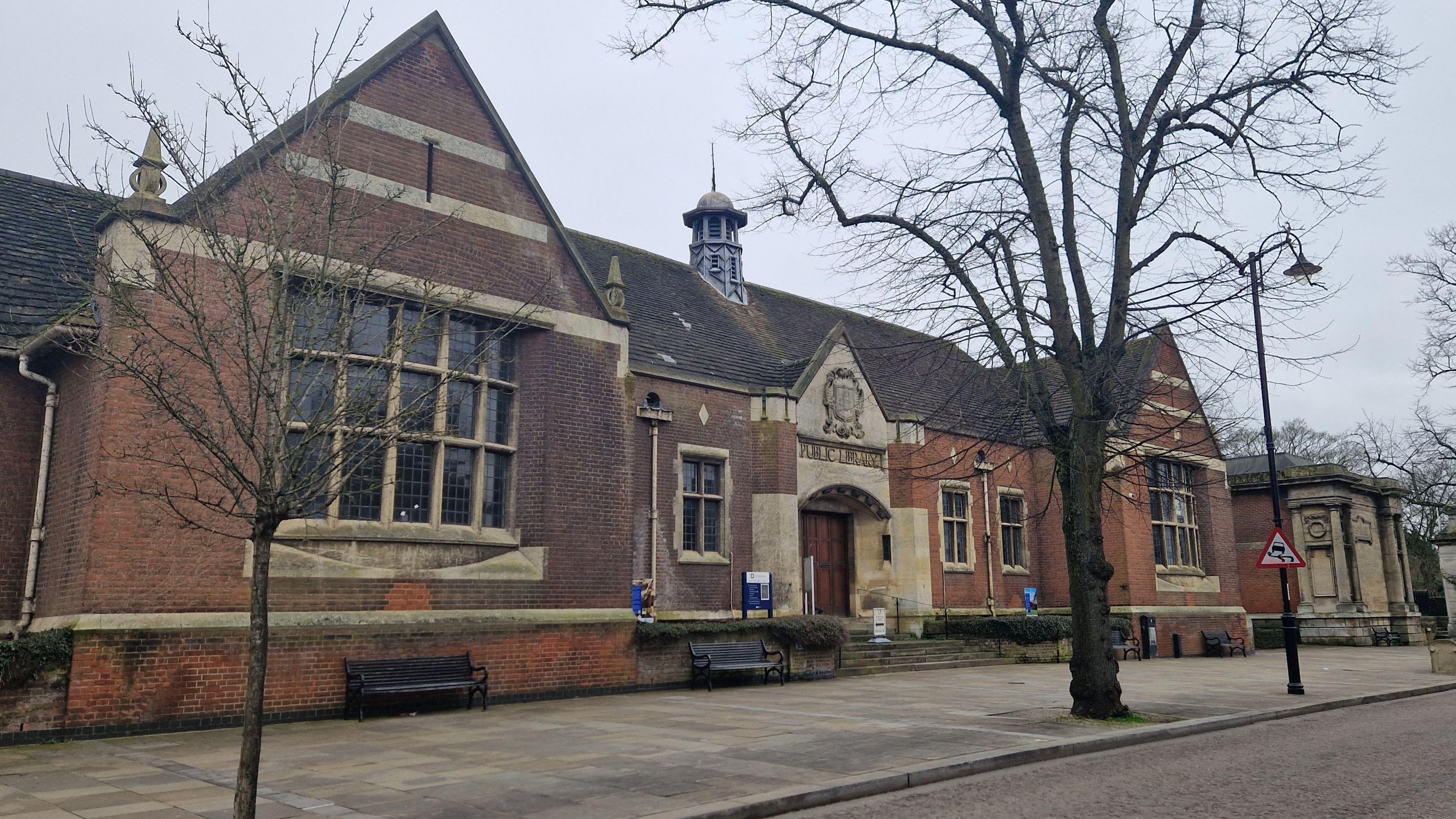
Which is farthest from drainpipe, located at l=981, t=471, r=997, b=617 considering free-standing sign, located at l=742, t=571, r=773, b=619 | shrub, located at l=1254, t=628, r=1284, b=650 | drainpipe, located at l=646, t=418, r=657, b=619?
shrub, located at l=1254, t=628, r=1284, b=650

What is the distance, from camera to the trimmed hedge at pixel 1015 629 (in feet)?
73.9

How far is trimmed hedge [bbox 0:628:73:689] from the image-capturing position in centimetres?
1013

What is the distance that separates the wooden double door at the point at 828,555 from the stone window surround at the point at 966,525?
265 centimetres

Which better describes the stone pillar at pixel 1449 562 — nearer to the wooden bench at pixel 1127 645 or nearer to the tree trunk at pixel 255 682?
the wooden bench at pixel 1127 645

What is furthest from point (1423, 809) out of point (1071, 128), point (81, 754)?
point (81, 754)

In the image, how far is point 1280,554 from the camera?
15828 millimetres

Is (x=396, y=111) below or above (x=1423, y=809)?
above

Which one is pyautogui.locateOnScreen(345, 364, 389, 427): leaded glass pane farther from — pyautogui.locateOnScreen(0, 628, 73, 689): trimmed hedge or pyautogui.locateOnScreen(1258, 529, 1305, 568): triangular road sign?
pyautogui.locateOnScreen(1258, 529, 1305, 568): triangular road sign

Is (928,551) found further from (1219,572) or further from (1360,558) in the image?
(1360,558)

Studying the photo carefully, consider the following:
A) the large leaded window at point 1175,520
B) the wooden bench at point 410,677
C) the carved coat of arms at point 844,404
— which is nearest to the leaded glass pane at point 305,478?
the wooden bench at point 410,677

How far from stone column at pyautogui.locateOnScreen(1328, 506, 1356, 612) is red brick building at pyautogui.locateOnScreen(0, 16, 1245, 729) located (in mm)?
11926

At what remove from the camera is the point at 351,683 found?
12.3 metres

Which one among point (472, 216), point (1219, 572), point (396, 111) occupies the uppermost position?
point (396, 111)

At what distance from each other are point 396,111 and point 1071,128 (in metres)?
9.62
